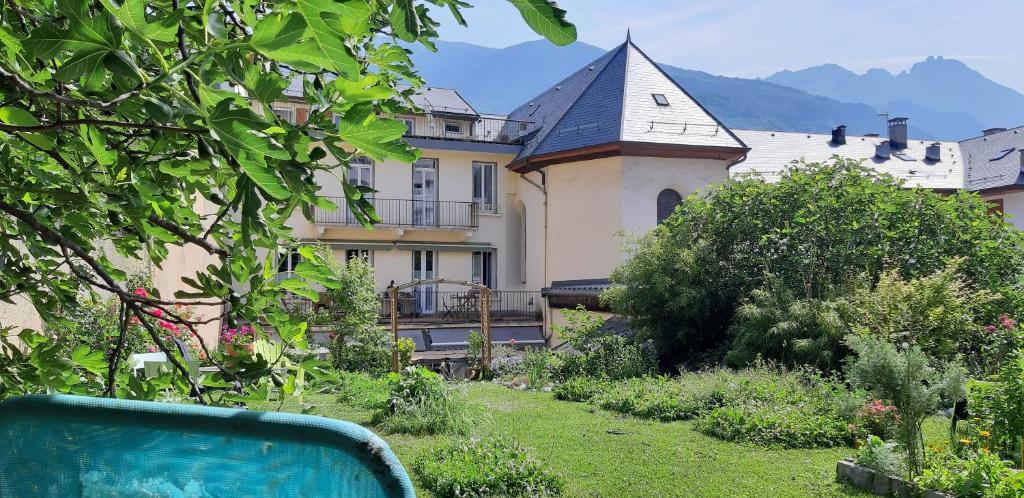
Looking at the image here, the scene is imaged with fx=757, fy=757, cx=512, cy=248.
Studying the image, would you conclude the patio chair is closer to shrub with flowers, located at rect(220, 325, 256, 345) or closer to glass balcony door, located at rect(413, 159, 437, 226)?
shrub with flowers, located at rect(220, 325, 256, 345)

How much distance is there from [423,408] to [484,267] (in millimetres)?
16555

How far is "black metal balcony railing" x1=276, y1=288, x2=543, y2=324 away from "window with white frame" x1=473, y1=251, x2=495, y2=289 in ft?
2.78

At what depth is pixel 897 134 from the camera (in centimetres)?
3375

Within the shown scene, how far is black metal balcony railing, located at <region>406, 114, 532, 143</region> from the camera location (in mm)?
27203

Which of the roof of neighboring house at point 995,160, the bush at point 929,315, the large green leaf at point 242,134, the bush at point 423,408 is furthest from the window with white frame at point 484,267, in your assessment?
the large green leaf at point 242,134

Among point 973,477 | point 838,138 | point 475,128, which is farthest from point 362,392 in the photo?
point 838,138

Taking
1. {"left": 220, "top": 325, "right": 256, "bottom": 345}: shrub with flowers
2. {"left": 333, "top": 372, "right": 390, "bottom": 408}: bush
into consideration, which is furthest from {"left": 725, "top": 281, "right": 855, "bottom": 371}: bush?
{"left": 220, "top": 325, "right": 256, "bottom": 345}: shrub with flowers

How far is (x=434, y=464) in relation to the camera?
22.3 feet

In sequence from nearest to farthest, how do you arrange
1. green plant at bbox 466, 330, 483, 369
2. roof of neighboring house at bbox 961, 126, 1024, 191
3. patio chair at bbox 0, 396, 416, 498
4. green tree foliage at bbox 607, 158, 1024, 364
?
1. patio chair at bbox 0, 396, 416, 498
2. green tree foliage at bbox 607, 158, 1024, 364
3. green plant at bbox 466, 330, 483, 369
4. roof of neighboring house at bbox 961, 126, 1024, 191

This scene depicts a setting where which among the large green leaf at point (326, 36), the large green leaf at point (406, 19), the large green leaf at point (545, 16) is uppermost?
the large green leaf at point (406, 19)

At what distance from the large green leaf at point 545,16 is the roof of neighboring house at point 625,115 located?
20.0 meters

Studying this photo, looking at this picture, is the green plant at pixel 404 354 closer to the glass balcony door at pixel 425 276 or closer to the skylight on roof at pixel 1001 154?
the glass balcony door at pixel 425 276

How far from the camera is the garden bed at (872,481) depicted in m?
6.10

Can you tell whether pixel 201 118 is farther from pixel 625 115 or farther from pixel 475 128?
pixel 475 128
